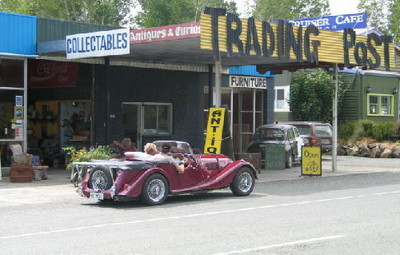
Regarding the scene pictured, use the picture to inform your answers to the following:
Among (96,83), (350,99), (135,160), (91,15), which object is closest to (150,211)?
(135,160)

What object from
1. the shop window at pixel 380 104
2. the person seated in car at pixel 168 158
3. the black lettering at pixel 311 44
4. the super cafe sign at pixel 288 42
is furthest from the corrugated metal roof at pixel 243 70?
the person seated in car at pixel 168 158

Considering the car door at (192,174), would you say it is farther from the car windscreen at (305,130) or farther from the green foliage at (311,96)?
the green foliage at (311,96)

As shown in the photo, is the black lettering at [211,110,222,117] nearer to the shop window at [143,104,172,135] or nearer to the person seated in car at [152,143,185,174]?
the person seated in car at [152,143,185,174]

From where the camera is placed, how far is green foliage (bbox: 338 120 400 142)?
108ft

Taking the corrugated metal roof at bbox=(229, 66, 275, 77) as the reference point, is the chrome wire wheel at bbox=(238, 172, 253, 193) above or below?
below

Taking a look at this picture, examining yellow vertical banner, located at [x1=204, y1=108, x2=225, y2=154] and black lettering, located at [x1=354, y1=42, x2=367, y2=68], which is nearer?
yellow vertical banner, located at [x1=204, y1=108, x2=225, y2=154]

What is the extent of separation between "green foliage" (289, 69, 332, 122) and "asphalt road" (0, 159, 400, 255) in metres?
19.6

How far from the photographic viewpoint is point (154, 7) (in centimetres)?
5519

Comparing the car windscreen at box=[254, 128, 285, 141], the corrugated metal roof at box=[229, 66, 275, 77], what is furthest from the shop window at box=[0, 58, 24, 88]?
the corrugated metal roof at box=[229, 66, 275, 77]

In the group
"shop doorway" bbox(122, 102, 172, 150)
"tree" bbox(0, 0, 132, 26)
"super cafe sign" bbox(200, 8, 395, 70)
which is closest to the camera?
"super cafe sign" bbox(200, 8, 395, 70)

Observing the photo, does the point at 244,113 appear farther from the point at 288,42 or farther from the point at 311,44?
the point at 288,42

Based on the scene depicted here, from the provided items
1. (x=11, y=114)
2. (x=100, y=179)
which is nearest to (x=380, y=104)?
(x=11, y=114)

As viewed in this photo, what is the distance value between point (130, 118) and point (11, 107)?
4.99 meters

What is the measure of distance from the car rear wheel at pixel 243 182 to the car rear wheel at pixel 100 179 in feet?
10.4
